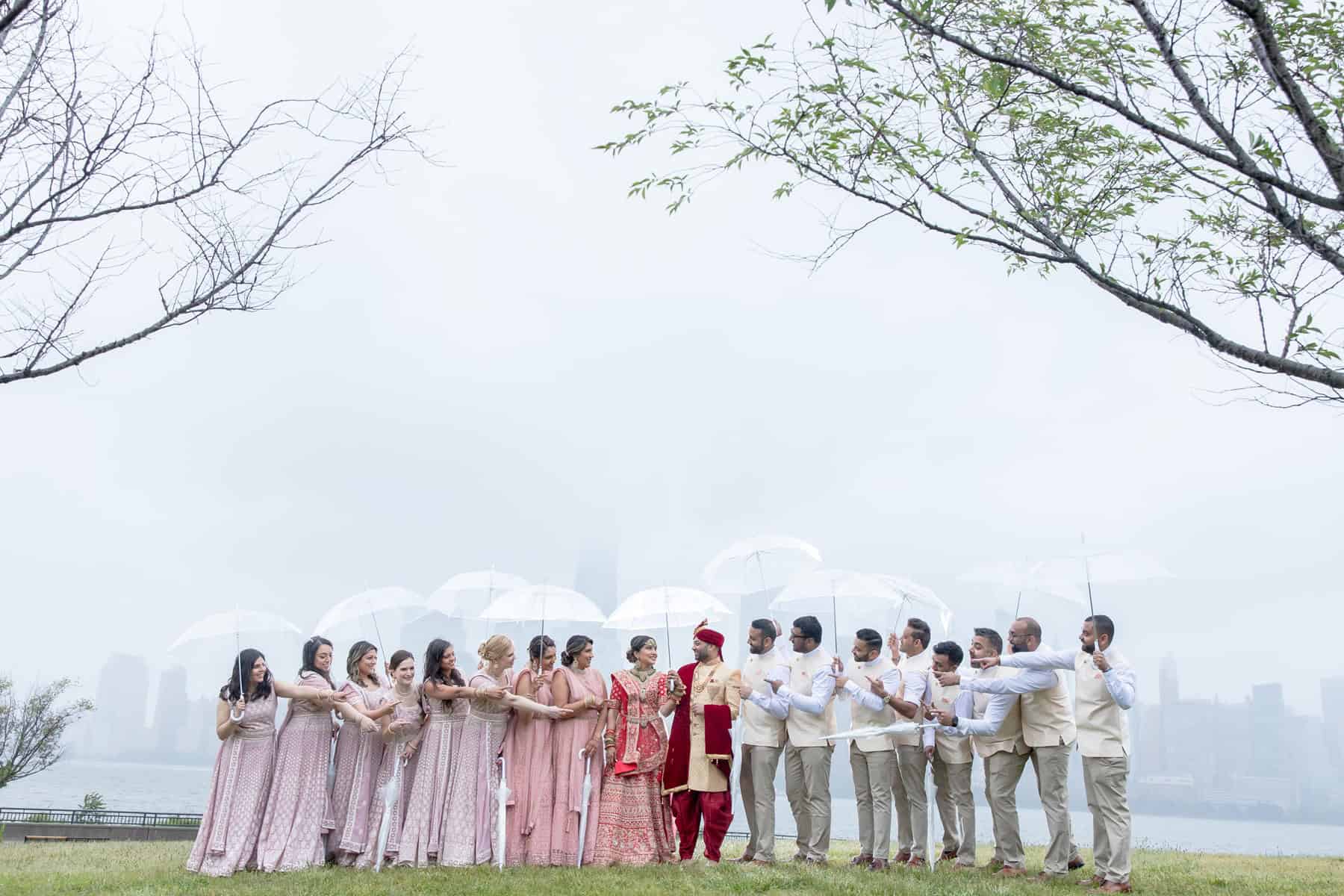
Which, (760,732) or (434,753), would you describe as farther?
(760,732)

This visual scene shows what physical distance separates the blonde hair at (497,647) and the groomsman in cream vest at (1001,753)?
3.81 meters

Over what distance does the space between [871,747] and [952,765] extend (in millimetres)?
787

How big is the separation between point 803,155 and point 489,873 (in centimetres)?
655

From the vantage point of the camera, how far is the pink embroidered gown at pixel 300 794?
9234 mm

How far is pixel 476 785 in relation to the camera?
9.69 meters

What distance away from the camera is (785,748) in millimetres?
10297

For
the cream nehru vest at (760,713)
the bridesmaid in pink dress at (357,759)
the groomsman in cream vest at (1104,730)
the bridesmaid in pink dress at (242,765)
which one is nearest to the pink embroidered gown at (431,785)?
the bridesmaid in pink dress at (357,759)

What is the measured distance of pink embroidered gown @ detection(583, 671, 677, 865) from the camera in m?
9.64

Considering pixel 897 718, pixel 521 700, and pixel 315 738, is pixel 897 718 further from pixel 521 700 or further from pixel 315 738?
pixel 315 738

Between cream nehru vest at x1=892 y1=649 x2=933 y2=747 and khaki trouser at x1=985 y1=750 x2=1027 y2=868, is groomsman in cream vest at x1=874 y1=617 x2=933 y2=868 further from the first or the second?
khaki trouser at x1=985 y1=750 x2=1027 y2=868

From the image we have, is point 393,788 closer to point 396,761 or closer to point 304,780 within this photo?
point 396,761

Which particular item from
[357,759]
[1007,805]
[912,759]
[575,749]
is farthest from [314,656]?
[1007,805]

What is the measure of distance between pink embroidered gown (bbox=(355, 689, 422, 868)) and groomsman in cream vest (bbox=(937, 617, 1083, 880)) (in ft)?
16.0

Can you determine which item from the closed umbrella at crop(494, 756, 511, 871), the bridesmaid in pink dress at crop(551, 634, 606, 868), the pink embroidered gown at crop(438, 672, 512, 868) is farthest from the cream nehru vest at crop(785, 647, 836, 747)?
the pink embroidered gown at crop(438, 672, 512, 868)
